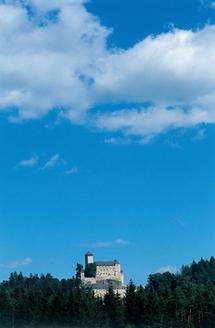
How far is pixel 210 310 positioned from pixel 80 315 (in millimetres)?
18803

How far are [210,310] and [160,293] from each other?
34.9 feet

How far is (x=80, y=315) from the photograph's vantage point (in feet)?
333

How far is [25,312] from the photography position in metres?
110

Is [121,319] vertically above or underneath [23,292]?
underneath

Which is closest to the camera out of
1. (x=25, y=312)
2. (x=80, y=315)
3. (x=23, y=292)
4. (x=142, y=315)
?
(x=142, y=315)

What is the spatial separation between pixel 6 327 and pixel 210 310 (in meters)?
29.4

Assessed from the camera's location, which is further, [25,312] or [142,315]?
[25,312]

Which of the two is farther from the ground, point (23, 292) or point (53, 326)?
point (23, 292)

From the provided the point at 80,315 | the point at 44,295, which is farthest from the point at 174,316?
the point at 44,295

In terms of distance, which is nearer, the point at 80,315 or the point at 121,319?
the point at 121,319

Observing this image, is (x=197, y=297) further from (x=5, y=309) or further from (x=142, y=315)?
(x=5, y=309)

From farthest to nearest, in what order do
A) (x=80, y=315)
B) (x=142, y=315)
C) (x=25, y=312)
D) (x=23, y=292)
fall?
1. (x=23, y=292)
2. (x=25, y=312)
3. (x=80, y=315)
4. (x=142, y=315)

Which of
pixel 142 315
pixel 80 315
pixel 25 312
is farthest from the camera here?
pixel 25 312

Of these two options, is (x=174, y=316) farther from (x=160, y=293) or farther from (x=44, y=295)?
(x=44, y=295)
